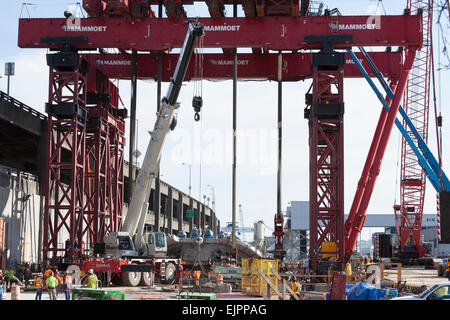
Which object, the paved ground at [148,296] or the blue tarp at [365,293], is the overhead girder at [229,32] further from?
the blue tarp at [365,293]

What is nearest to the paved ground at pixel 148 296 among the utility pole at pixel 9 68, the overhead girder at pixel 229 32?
the overhead girder at pixel 229 32

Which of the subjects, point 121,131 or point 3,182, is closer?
point 3,182

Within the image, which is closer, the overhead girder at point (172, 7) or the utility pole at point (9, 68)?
the overhead girder at point (172, 7)

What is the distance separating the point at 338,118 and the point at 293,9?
6632 mm

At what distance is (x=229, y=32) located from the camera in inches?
1496

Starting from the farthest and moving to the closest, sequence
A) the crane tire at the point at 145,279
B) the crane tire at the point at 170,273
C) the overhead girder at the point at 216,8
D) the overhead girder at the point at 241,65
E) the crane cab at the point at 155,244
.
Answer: the overhead girder at the point at 241,65 < the overhead girder at the point at 216,8 < the crane tire at the point at 170,273 < the crane cab at the point at 155,244 < the crane tire at the point at 145,279

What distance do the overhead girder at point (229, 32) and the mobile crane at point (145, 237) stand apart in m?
4.48

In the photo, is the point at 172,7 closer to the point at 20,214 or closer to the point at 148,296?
the point at 20,214

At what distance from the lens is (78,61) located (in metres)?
38.2

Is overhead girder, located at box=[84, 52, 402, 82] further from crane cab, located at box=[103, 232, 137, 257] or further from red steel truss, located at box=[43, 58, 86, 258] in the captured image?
crane cab, located at box=[103, 232, 137, 257]

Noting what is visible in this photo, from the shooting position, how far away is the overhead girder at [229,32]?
37500 millimetres

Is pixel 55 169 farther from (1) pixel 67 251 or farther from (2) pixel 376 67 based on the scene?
(2) pixel 376 67
